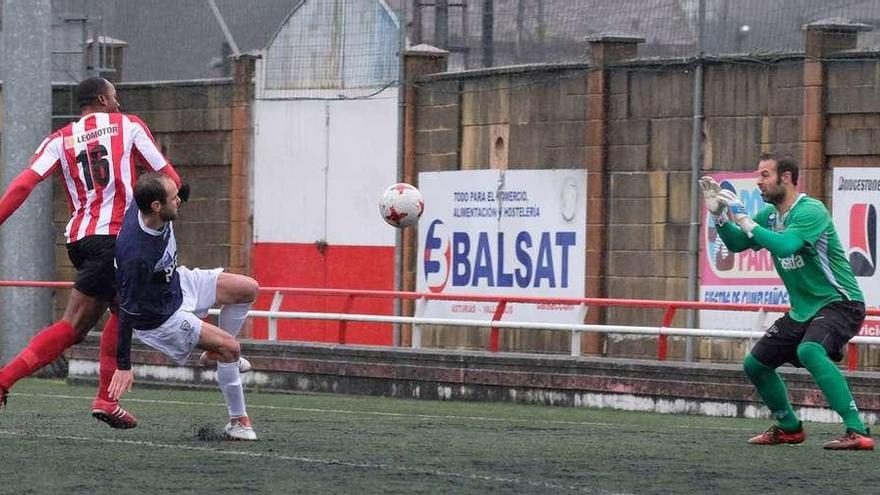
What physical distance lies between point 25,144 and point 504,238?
5522 mm

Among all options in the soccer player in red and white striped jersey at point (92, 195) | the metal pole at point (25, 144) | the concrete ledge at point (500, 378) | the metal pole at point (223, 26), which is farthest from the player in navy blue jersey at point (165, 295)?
the metal pole at point (223, 26)

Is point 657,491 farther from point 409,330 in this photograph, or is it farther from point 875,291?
point 409,330

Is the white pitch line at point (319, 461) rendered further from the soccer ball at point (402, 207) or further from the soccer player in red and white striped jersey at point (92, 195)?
the soccer ball at point (402, 207)

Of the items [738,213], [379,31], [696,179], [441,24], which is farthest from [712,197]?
[379,31]

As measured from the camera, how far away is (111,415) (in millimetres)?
11430

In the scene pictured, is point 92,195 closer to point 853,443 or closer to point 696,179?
point 853,443

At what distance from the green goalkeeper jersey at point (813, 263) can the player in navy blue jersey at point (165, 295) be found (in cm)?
291

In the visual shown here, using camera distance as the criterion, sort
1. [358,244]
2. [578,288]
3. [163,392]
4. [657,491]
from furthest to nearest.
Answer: [358,244]
[578,288]
[163,392]
[657,491]

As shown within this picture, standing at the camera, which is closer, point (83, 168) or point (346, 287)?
point (83, 168)

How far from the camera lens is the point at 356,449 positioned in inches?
429

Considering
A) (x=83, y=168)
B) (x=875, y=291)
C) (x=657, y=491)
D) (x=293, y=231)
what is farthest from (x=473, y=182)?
(x=657, y=491)

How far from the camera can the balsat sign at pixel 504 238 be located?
23.5 meters

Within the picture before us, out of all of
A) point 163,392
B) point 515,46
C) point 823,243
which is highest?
point 515,46

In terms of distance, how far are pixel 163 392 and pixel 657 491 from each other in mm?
11093
